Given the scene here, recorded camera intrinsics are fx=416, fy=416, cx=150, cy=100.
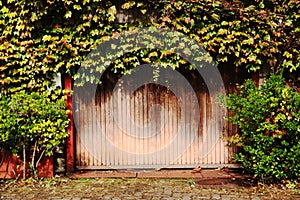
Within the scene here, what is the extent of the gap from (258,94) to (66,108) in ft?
10.4

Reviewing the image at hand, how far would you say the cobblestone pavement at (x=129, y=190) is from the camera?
19.3 ft

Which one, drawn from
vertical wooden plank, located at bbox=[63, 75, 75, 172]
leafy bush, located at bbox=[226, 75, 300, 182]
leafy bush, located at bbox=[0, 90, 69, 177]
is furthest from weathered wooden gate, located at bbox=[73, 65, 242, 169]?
leafy bush, located at bbox=[226, 75, 300, 182]

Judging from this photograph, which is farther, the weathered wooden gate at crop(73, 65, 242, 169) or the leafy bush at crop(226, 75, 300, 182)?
the weathered wooden gate at crop(73, 65, 242, 169)

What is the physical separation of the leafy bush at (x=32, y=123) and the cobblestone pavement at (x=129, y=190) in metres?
0.49

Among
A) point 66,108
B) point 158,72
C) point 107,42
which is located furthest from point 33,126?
point 158,72

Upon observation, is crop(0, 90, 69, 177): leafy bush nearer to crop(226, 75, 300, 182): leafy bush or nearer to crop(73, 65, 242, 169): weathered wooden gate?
crop(73, 65, 242, 169): weathered wooden gate

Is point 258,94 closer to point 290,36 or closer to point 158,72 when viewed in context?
point 290,36

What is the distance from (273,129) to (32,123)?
369 cm

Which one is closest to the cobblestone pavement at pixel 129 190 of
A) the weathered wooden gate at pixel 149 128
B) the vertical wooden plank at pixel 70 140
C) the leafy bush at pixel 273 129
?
the leafy bush at pixel 273 129

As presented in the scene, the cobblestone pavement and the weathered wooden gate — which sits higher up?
the weathered wooden gate

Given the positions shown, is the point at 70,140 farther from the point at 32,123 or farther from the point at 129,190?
the point at 129,190

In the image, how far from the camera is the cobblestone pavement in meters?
5.89

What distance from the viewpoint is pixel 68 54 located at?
271 inches

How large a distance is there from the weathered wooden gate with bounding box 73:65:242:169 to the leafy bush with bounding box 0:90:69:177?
0.66 m
